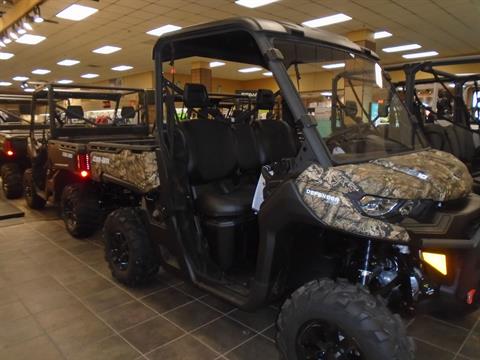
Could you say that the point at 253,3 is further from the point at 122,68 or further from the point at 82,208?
the point at 122,68

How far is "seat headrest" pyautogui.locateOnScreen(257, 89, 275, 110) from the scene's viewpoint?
10.4 ft

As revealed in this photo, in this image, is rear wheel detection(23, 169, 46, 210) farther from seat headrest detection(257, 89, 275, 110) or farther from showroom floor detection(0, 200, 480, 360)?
seat headrest detection(257, 89, 275, 110)

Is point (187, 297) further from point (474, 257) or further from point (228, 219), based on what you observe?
point (474, 257)

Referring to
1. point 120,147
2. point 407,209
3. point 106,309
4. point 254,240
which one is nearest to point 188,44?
point 120,147

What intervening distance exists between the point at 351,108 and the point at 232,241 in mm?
1106

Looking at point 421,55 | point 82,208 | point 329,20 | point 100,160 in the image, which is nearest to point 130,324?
point 100,160

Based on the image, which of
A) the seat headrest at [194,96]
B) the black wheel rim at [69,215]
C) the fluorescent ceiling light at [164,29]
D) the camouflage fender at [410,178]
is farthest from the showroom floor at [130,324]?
the fluorescent ceiling light at [164,29]

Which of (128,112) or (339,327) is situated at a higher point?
(128,112)

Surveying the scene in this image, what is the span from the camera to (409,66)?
425 cm

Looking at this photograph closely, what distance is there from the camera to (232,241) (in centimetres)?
248

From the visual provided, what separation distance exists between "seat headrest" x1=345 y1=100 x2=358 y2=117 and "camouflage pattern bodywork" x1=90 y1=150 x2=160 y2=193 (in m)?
1.33

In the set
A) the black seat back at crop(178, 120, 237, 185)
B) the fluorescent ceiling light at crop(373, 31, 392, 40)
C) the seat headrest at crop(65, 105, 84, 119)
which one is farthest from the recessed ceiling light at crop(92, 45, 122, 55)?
the black seat back at crop(178, 120, 237, 185)

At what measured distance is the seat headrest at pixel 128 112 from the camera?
19.2ft

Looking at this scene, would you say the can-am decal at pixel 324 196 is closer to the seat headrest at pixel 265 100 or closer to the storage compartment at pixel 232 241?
the storage compartment at pixel 232 241
